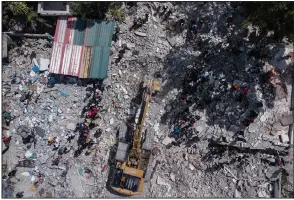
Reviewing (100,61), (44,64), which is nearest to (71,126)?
(44,64)

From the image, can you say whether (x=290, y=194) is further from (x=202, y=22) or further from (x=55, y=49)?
Result: (x=55, y=49)

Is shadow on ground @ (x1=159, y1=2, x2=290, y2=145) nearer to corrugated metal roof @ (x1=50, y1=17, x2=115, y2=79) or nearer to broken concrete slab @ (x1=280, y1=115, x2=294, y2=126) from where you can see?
broken concrete slab @ (x1=280, y1=115, x2=294, y2=126)

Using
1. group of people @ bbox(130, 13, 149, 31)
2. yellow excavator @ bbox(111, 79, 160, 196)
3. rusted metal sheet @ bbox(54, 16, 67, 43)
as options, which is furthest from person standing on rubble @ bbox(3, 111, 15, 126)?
group of people @ bbox(130, 13, 149, 31)

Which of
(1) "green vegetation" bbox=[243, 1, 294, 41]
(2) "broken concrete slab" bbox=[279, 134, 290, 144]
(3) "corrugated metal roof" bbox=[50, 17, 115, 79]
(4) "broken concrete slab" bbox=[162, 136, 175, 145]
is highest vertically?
(1) "green vegetation" bbox=[243, 1, 294, 41]

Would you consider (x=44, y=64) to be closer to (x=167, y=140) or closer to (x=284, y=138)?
(x=167, y=140)

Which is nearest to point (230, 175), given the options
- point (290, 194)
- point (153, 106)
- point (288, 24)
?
point (290, 194)
